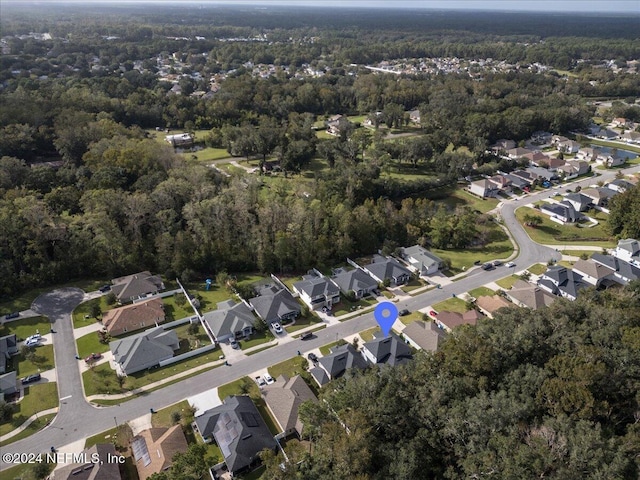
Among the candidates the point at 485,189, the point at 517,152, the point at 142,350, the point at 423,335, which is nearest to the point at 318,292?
the point at 423,335

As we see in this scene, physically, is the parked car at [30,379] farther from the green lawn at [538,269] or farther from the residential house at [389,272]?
the green lawn at [538,269]

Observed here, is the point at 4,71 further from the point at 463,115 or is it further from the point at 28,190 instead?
the point at 463,115

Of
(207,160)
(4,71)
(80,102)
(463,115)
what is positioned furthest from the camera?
(4,71)

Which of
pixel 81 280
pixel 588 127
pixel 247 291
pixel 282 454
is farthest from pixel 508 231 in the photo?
pixel 588 127

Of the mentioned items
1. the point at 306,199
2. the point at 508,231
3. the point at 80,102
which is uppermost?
the point at 80,102

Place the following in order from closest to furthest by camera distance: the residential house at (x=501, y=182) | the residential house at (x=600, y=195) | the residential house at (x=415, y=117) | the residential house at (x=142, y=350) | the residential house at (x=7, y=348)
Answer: the residential house at (x=7, y=348) < the residential house at (x=142, y=350) < the residential house at (x=600, y=195) < the residential house at (x=501, y=182) < the residential house at (x=415, y=117)

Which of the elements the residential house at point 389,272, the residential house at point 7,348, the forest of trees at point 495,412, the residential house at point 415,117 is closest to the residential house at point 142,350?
the residential house at point 7,348
